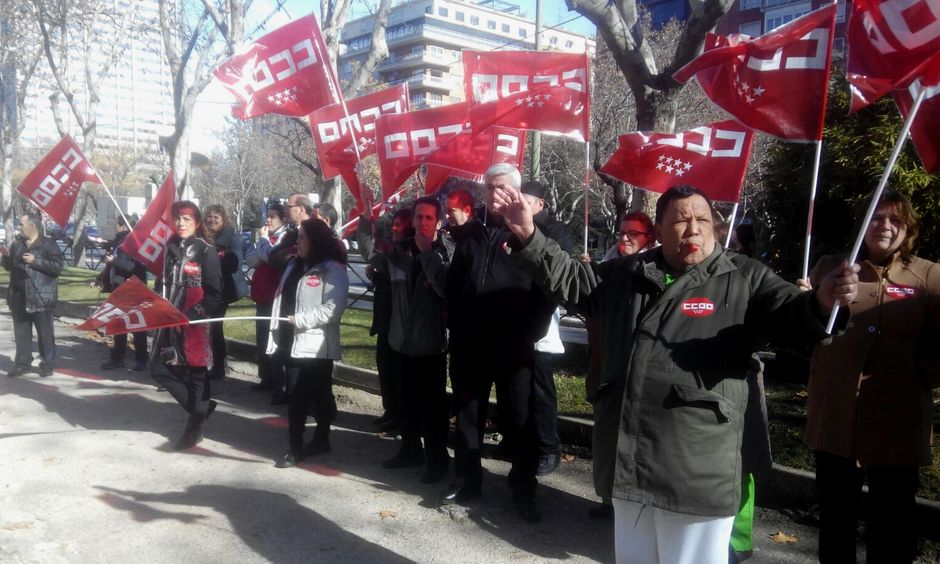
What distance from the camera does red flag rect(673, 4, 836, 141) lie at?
13.0 feet

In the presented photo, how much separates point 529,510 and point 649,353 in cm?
238

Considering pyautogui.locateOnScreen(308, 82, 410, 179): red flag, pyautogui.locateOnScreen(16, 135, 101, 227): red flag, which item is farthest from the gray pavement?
pyautogui.locateOnScreen(308, 82, 410, 179): red flag

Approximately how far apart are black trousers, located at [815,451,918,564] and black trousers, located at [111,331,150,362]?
785 centimetres

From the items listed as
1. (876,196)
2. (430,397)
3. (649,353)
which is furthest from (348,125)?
(876,196)

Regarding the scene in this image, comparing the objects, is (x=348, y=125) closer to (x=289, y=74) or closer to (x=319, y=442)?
(x=289, y=74)

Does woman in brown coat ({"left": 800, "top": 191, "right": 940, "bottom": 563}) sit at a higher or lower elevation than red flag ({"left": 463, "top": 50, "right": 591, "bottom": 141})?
lower

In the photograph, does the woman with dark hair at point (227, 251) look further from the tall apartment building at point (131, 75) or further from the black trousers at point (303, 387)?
the tall apartment building at point (131, 75)

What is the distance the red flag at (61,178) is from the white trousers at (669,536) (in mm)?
6264

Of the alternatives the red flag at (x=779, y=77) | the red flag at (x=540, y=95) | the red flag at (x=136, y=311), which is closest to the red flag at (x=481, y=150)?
the red flag at (x=540, y=95)

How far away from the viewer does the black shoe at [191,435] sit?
633 centimetres

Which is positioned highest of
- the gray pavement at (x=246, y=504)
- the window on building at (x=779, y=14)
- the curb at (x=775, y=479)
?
the window on building at (x=779, y=14)

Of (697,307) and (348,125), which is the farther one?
(348,125)

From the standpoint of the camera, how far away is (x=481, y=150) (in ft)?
19.6

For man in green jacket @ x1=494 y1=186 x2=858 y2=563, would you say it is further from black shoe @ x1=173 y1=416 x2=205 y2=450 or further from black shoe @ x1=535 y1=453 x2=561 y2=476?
black shoe @ x1=173 y1=416 x2=205 y2=450
